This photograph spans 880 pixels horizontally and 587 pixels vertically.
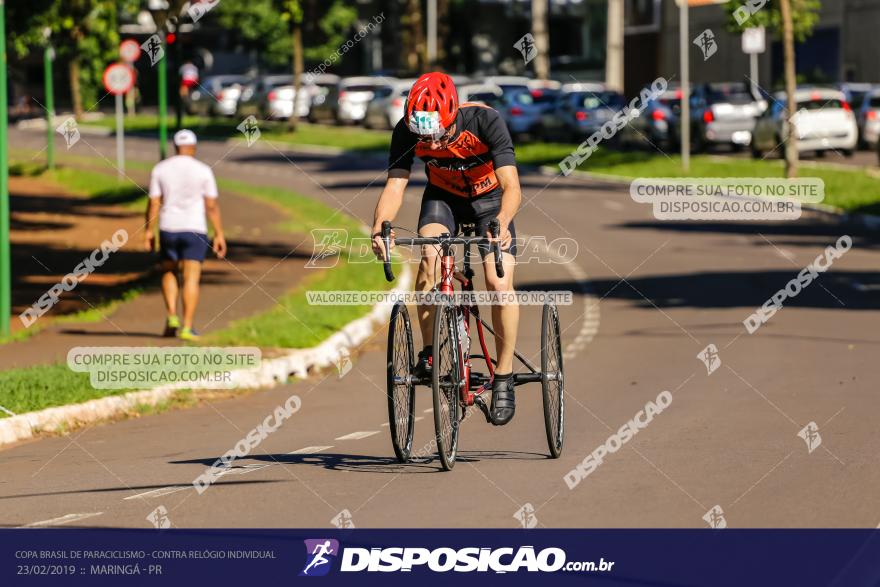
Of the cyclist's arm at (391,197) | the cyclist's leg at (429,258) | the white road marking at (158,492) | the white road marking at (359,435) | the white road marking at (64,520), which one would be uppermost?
the cyclist's arm at (391,197)

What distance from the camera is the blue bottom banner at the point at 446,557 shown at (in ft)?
21.4

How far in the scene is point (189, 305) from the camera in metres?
15.5

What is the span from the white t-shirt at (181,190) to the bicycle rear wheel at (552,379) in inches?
258

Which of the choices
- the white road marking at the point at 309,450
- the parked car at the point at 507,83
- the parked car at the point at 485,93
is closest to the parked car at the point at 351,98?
the parked car at the point at 507,83

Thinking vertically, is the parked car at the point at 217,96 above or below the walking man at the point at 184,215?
above

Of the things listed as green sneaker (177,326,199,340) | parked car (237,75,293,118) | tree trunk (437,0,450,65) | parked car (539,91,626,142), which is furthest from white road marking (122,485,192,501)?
tree trunk (437,0,450,65)

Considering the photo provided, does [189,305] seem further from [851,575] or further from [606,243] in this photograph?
[606,243]

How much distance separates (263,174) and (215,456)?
35925mm

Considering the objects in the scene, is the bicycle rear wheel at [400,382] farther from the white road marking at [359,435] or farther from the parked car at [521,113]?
the parked car at [521,113]

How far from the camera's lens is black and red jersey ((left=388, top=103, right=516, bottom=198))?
348 inches

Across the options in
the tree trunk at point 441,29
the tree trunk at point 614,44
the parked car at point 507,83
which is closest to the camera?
the tree trunk at point 614,44

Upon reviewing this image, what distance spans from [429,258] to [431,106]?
35.0 inches

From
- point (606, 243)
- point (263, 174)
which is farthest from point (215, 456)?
point (263, 174)

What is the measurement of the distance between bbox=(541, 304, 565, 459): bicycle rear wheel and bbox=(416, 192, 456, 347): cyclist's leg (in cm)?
65
